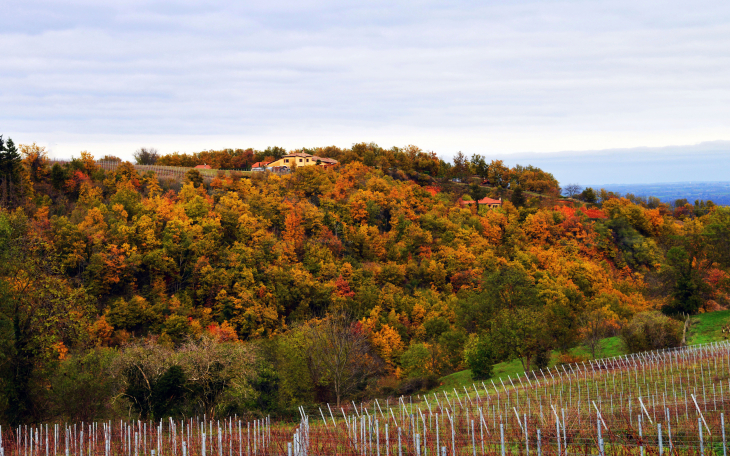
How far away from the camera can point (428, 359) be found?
4981 centimetres

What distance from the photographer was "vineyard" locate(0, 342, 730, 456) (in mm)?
17094

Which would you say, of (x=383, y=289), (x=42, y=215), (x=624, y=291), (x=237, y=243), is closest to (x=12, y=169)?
(x=42, y=215)

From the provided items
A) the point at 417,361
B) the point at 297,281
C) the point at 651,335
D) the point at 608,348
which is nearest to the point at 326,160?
the point at 297,281

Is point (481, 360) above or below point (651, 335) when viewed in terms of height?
below

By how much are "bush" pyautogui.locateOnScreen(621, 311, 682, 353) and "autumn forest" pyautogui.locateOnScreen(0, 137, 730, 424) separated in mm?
148

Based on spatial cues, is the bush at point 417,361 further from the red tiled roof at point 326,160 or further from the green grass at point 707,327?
the red tiled roof at point 326,160

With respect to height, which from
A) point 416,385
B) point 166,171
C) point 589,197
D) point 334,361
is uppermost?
point 166,171

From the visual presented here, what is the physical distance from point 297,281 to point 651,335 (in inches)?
1594

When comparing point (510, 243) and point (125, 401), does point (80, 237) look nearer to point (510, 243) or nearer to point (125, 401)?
point (125, 401)

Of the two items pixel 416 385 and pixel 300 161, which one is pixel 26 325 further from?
pixel 300 161

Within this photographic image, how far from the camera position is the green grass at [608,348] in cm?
4106

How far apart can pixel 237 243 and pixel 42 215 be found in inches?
908

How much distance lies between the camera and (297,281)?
69438 mm

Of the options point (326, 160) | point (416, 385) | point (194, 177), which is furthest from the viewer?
point (326, 160)
